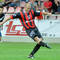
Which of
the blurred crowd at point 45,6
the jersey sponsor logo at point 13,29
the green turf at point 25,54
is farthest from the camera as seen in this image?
the blurred crowd at point 45,6

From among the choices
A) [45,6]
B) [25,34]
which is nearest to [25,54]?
[25,34]

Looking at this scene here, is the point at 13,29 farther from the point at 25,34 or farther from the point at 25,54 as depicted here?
the point at 25,54

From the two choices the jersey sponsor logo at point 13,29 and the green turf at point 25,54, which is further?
the jersey sponsor logo at point 13,29

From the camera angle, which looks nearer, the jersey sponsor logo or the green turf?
the green turf

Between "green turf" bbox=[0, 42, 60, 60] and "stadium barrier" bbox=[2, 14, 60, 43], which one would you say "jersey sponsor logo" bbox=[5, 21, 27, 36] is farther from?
"green turf" bbox=[0, 42, 60, 60]

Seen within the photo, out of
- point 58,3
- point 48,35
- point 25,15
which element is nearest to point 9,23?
point 48,35

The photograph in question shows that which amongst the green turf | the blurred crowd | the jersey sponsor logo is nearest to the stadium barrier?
the jersey sponsor logo

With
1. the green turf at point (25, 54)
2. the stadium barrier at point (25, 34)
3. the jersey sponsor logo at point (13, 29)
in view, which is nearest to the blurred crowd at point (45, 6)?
the stadium barrier at point (25, 34)

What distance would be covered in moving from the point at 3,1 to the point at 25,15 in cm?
1021

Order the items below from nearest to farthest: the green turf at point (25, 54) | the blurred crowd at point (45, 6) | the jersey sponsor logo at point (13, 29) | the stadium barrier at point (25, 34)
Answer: the green turf at point (25, 54)
the stadium barrier at point (25, 34)
the jersey sponsor logo at point (13, 29)
the blurred crowd at point (45, 6)

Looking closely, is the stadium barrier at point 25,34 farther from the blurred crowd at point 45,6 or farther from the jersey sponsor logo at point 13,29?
the blurred crowd at point 45,6

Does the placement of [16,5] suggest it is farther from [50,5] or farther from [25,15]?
[25,15]

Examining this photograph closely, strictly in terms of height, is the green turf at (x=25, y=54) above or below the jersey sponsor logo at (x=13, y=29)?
above

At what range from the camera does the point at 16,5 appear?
70.2 feet
